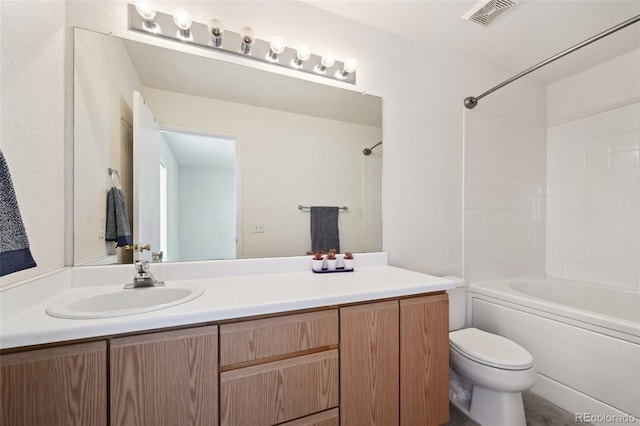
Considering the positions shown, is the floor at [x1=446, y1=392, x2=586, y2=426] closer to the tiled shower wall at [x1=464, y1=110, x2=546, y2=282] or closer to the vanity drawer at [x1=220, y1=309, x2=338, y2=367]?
the tiled shower wall at [x1=464, y1=110, x2=546, y2=282]

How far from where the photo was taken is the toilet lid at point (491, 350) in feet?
4.19

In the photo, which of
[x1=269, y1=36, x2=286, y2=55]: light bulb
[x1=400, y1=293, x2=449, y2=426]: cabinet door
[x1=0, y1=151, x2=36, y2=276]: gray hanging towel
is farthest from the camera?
[x1=269, y1=36, x2=286, y2=55]: light bulb

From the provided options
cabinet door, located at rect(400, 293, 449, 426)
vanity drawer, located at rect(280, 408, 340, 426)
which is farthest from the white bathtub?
vanity drawer, located at rect(280, 408, 340, 426)

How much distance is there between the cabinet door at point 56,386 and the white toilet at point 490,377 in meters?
1.57

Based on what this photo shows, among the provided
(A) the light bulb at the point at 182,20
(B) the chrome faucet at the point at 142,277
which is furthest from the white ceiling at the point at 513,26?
(B) the chrome faucet at the point at 142,277

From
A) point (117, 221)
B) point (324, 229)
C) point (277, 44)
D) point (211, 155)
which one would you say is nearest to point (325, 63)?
point (277, 44)

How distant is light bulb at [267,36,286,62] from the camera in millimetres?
1384

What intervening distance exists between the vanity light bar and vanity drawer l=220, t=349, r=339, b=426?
58.0 inches

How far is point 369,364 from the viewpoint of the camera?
1.04 m

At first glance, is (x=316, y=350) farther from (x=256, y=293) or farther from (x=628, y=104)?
(x=628, y=104)

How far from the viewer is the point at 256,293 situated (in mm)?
1022

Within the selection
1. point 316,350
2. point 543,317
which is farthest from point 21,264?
point 543,317

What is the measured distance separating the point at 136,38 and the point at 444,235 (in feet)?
7.13

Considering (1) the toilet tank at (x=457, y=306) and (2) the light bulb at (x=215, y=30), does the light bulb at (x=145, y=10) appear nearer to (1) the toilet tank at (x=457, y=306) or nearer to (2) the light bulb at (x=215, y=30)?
(2) the light bulb at (x=215, y=30)
